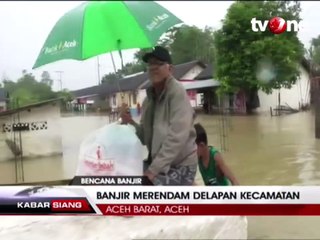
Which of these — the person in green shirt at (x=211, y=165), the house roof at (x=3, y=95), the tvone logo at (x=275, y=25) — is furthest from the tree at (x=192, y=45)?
the house roof at (x=3, y=95)

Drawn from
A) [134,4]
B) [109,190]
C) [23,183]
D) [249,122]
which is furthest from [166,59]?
[23,183]

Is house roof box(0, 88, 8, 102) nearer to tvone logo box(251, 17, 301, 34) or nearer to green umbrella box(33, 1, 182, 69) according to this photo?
green umbrella box(33, 1, 182, 69)

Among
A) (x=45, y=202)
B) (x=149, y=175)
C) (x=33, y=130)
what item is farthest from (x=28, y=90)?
(x=149, y=175)

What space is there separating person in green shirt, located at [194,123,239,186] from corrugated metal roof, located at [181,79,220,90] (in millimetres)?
193

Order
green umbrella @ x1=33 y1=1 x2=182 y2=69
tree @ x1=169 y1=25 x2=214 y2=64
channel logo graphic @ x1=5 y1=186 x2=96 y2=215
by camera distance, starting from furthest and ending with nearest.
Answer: channel logo graphic @ x1=5 y1=186 x2=96 y2=215 → tree @ x1=169 y1=25 x2=214 y2=64 → green umbrella @ x1=33 y1=1 x2=182 y2=69

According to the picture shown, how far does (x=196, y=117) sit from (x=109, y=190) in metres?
0.55

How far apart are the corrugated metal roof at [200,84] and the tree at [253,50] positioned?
0.03 metres

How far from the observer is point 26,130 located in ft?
7.74

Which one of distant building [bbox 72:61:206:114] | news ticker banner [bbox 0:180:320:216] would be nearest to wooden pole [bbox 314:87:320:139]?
news ticker banner [bbox 0:180:320:216]

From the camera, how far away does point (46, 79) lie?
229cm

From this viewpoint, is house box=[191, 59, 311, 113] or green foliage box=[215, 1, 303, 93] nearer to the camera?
green foliage box=[215, 1, 303, 93]

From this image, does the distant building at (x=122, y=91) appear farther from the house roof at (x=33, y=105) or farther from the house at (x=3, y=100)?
the house at (x=3, y=100)

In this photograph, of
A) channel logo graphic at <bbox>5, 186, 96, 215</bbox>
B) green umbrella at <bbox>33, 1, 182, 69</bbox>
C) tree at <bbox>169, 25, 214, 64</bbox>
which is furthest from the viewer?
channel logo graphic at <bbox>5, 186, 96, 215</bbox>

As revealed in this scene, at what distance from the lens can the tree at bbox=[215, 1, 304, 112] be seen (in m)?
2.25
